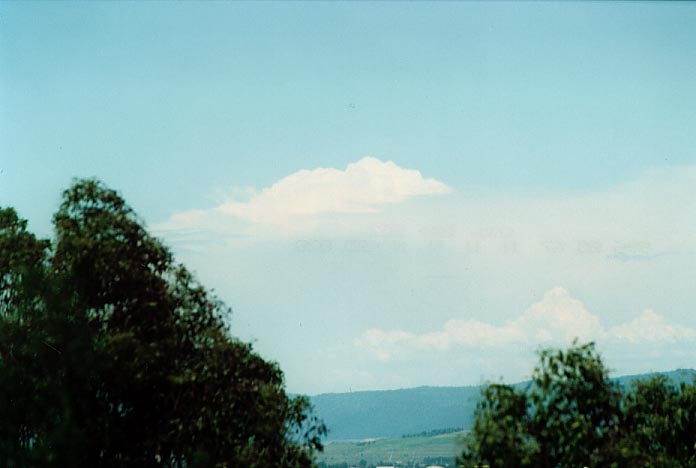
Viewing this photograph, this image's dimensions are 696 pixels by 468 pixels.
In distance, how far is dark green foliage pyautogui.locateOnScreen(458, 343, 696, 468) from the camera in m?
38.9

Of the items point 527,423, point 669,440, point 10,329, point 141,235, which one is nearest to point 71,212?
point 141,235

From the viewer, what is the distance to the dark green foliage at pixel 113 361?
147ft

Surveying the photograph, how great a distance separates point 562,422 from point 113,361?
2400 centimetres

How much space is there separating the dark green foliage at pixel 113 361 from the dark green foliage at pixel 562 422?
1479 centimetres

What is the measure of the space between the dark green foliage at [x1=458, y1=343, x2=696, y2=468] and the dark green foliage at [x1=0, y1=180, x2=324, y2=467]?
1479 centimetres

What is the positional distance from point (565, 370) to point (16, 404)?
1158 inches

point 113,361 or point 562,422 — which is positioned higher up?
point 113,361

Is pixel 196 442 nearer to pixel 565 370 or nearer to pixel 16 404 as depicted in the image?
pixel 16 404

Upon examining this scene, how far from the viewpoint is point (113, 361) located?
4525 cm

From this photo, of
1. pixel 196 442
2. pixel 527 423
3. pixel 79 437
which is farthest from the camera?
pixel 196 442

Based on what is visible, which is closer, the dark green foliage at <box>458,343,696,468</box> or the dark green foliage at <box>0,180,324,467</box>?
the dark green foliage at <box>458,343,696,468</box>

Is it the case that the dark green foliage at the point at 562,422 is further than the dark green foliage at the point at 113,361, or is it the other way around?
the dark green foliage at the point at 113,361

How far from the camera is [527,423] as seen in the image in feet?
132

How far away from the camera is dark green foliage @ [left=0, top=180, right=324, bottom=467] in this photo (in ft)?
147
